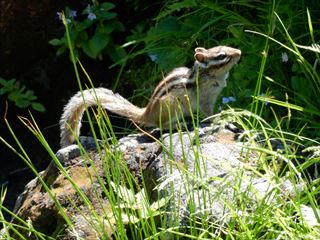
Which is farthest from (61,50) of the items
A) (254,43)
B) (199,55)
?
(199,55)

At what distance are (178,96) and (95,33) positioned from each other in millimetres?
1836

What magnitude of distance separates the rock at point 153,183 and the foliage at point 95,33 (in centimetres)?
197

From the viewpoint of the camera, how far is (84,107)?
4.00m

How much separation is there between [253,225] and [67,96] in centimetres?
372

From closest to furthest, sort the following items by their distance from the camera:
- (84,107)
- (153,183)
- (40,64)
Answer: (153,183) < (84,107) < (40,64)

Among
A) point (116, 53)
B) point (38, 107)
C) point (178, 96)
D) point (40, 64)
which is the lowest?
point (38, 107)

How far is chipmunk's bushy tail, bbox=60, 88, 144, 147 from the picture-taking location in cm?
412

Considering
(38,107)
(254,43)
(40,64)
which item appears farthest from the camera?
(40,64)

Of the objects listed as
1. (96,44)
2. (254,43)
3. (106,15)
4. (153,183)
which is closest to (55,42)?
(96,44)

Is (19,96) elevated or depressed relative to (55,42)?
depressed

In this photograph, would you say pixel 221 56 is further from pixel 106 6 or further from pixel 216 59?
pixel 106 6

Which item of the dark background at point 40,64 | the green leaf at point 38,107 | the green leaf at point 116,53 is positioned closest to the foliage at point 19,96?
the green leaf at point 38,107

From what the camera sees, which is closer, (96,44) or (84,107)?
(84,107)

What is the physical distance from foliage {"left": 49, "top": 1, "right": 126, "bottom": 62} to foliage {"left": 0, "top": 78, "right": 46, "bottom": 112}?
0.40 meters
